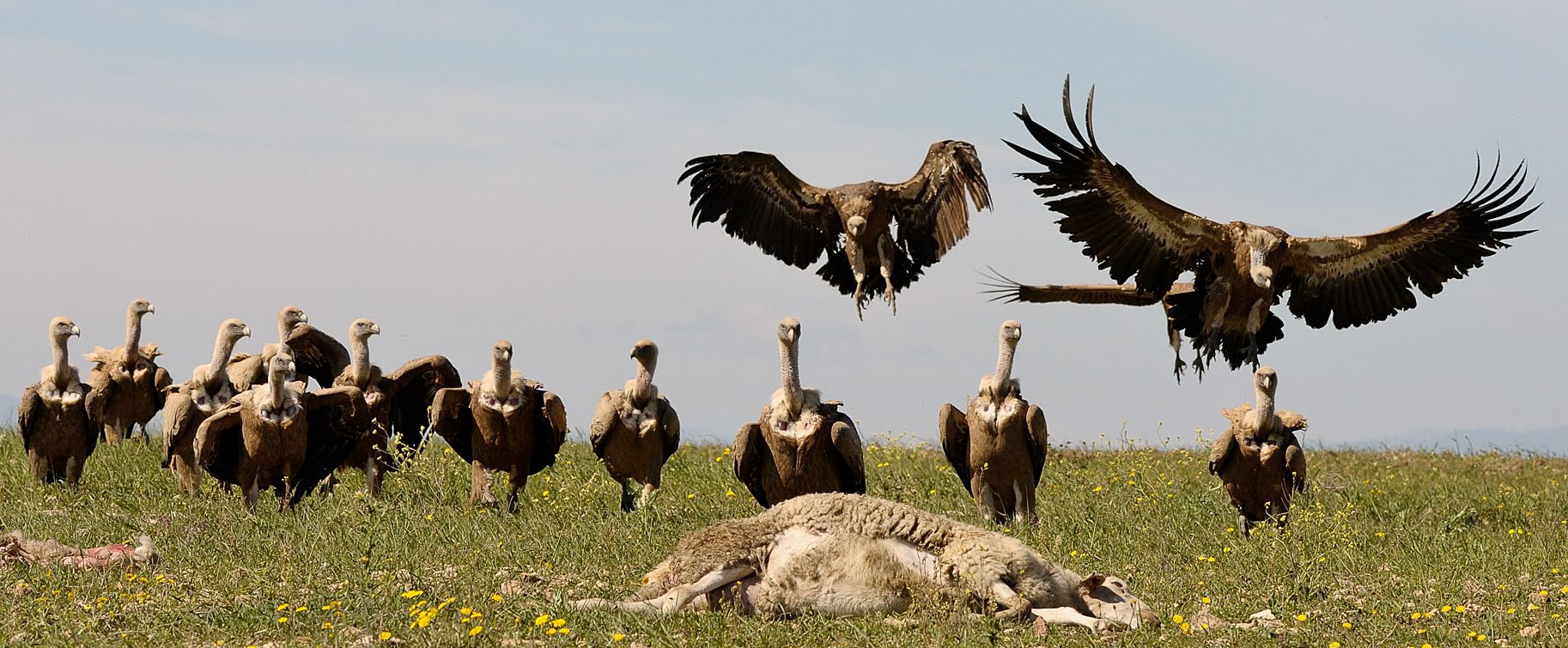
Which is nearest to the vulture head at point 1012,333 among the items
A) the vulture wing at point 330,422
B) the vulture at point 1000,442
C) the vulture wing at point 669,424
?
the vulture at point 1000,442

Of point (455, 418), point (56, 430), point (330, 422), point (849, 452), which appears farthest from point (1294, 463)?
point (56, 430)

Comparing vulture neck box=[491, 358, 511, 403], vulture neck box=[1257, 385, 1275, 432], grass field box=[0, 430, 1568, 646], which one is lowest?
grass field box=[0, 430, 1568, 646]

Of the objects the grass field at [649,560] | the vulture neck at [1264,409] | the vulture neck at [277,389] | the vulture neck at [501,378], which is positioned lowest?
the grass field at [649,560]

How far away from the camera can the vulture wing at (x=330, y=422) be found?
34.3 feet

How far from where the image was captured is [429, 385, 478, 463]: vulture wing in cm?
1052

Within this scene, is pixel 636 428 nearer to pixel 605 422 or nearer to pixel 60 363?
Answer: pixel 605 422

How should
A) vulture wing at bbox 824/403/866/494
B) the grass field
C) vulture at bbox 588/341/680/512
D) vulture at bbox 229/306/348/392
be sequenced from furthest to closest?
vulture at bbox 229/306/348/392
vulture at bbox 588/341/680/512
vulture wing at bbox 824/403/866/494
the grass field

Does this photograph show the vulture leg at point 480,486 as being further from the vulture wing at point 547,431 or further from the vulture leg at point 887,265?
the vulture leg at point 887,265

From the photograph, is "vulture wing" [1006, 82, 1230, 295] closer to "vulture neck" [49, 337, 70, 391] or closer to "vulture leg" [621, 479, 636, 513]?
"vulture leg" [621, 479, 636, 513]

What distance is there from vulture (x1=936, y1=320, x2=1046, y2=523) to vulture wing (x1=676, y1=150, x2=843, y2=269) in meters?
3.65

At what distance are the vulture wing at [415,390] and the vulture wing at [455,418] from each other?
90 cm

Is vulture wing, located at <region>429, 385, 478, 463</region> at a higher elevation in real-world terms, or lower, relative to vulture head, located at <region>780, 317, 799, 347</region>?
lower

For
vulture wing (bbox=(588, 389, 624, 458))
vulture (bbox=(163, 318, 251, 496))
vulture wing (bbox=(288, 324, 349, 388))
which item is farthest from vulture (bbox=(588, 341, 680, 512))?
vulture wing (bbox=(288, 324, 349, 388))

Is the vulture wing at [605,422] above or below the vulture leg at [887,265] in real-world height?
below
